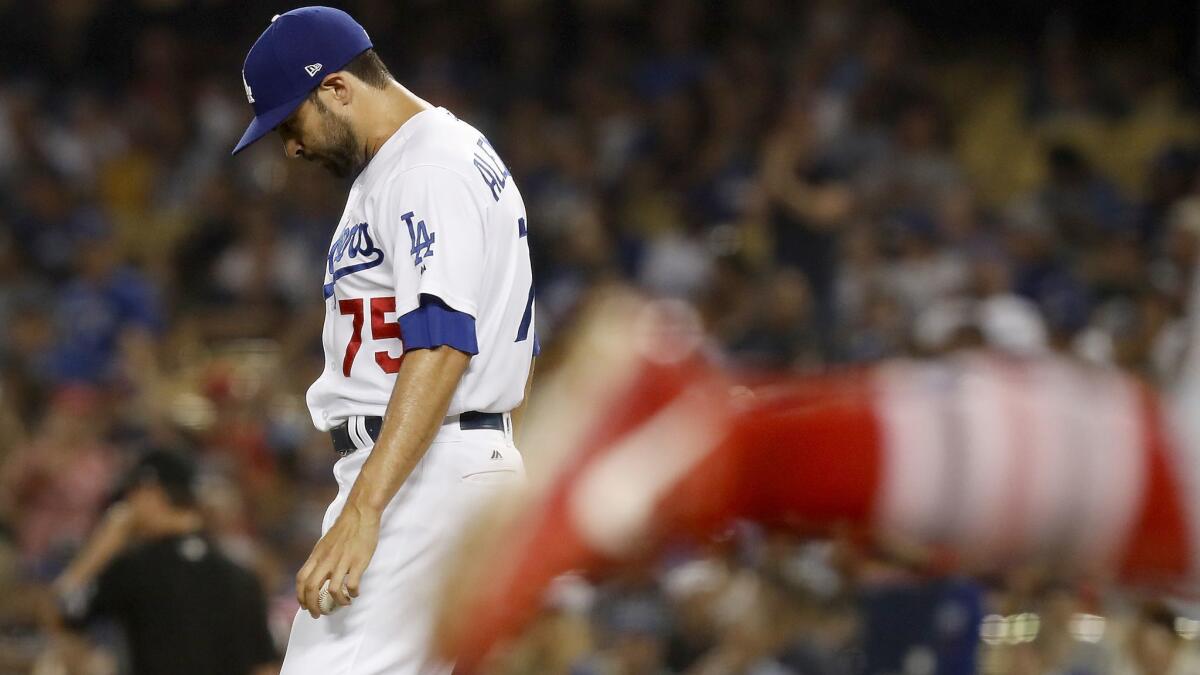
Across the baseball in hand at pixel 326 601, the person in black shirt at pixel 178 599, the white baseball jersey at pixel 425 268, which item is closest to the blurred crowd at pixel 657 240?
the person in black shirt at pixel 178 599

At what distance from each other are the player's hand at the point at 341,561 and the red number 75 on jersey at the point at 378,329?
397 mm

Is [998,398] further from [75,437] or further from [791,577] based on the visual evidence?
[75,437]

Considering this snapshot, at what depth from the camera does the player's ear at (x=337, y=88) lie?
3.60 metres

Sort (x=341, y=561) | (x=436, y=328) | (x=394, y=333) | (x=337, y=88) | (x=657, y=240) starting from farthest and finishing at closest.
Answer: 1. (x=657, y=240)
2. (x=337, y=88)
3. (x=394, y=333)
4. (x=436, y=328)
5. (x=341, y=561)

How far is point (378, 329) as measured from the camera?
353 centimetres

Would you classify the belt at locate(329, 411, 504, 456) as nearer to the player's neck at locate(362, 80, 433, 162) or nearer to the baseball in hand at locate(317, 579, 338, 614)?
the baseball in hand at locate(317, 579, 338, 614)

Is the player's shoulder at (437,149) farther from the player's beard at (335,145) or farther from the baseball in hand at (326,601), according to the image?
the baseball in hand at (326,601)

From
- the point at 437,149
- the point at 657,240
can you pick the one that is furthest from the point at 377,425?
the point at 657,240

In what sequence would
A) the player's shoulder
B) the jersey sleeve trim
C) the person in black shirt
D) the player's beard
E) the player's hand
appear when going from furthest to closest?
the person in black shirt → the player's beard → the player's shoulder → the jersey sleeve trim → the player's hand

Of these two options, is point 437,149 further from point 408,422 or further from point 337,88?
point 408,422

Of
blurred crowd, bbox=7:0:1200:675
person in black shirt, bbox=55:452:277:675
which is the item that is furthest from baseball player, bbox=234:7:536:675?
blurred crowd, bbox=7:0:1200:675

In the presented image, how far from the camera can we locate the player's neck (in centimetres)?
366

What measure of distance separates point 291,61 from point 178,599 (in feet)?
9.81

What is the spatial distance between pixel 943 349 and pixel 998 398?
3995 mm
